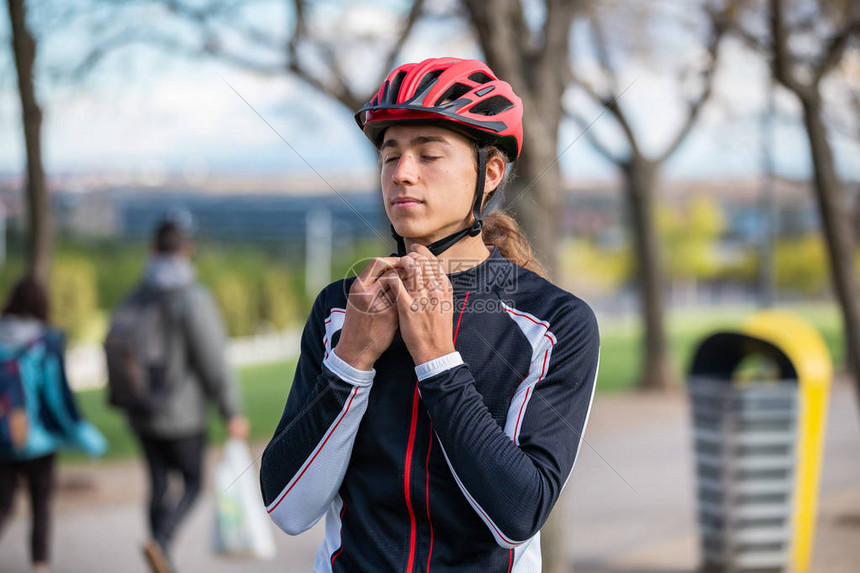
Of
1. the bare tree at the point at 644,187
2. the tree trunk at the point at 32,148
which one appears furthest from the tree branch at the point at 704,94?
the tree trunk at the point at 32,148

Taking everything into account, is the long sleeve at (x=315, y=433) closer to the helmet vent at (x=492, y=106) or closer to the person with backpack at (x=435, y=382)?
the person with backpack at (x=435, y=382)

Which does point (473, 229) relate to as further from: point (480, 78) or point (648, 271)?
point (648, 271)

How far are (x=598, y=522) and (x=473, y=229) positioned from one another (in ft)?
19.4

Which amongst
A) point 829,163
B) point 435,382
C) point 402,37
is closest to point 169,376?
point 435,382

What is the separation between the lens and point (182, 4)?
33.6 feet

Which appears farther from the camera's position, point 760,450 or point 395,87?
point 760,450

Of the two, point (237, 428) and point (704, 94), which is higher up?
point (704, 94)

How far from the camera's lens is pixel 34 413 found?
18.2ft

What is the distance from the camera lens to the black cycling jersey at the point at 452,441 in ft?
6.11

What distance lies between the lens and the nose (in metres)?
2.02

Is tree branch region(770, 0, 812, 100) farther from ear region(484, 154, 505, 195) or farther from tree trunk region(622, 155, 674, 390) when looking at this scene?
tree trunk region(622, 155, 674, 390)

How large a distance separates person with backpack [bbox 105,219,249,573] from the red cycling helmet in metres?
3.78

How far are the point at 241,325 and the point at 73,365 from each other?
23.2 ft

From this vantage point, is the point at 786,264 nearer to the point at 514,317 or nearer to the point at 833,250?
the point at 833,250
